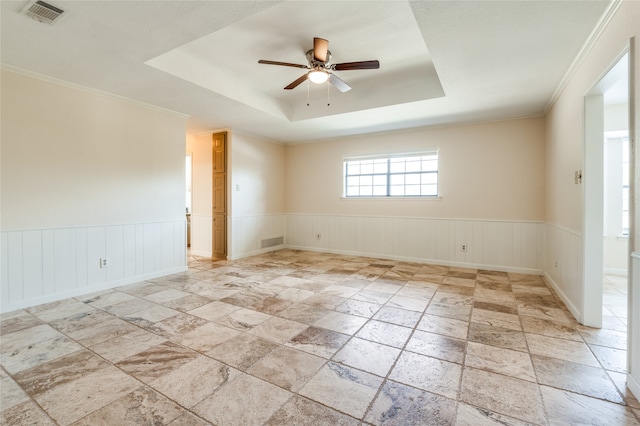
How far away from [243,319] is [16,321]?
219 centimetres

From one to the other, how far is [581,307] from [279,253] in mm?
5081

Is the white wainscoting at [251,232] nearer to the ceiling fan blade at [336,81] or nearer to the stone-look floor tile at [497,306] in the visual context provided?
the ceiling fan blade at [336,81]

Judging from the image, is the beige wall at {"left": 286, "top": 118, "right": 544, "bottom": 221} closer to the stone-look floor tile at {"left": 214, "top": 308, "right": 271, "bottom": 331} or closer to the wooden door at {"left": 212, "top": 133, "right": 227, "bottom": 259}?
the wooden door at {"left": 212, "top": 133, "right": 227, "bottom": 259}

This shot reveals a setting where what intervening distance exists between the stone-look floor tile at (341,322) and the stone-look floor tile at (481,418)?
3.67 feet

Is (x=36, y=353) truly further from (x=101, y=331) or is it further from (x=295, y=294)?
(x=295, y=294)

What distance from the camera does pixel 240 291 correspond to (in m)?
3.80

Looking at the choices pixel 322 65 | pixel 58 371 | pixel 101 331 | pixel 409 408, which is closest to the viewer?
pixel 409 408

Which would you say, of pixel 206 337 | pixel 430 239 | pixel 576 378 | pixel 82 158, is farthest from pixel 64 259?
pixel 430 239

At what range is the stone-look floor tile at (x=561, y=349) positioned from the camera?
7.16 feet

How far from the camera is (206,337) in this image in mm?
2525

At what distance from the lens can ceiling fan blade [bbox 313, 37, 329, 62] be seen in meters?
2.79

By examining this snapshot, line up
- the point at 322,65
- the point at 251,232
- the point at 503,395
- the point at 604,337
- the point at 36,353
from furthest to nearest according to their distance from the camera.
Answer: the point at 251,232 < the point at 322,65 < the point at 604,337 < the point at 36,353 < the point at 503,395

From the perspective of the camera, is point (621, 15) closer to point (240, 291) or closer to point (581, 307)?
point (581, 307)

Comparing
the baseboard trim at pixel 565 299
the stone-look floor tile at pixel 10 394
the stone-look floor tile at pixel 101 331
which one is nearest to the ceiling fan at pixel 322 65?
the stone-look floor tile at pixel 101 331
